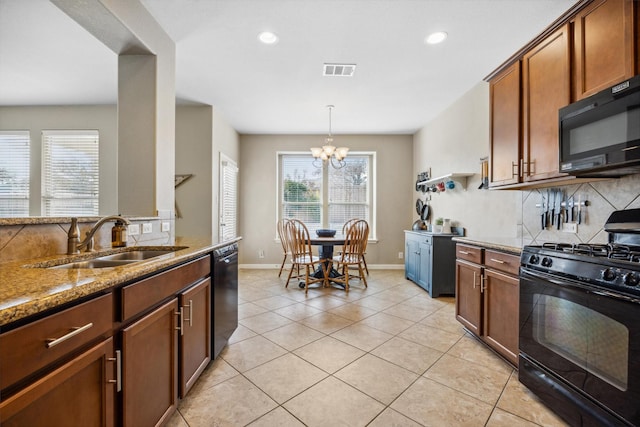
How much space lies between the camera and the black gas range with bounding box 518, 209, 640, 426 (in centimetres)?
118

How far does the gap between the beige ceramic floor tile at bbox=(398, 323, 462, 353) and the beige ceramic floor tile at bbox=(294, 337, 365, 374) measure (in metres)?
0.56

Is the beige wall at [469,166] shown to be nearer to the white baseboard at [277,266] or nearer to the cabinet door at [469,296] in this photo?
the cabinet door at [469,296]

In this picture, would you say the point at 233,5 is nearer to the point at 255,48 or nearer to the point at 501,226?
the point at 255,48

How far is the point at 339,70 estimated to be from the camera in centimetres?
304

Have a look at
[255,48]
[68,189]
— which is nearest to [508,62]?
[255,48]

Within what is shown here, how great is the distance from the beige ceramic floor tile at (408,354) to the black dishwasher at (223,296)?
3.85ft

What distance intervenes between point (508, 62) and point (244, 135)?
440 centimetres

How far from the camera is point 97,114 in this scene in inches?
169

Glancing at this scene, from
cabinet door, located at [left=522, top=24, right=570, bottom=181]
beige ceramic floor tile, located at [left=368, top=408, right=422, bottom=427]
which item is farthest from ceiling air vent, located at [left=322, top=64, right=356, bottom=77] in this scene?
beige ceramic floor tile, located at [left=368, top=408, right=422, bottom=427]

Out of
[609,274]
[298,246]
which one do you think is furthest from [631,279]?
[298,246]

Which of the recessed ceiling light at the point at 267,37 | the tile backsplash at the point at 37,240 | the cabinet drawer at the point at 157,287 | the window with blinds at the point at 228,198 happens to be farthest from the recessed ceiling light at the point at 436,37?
the window with blinds at the point at 228,198

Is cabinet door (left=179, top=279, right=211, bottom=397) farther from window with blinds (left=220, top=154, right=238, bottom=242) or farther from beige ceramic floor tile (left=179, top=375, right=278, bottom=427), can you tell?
window with blinds (left=220, top=154, right=238, bottom=242)

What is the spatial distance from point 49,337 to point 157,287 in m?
0.53

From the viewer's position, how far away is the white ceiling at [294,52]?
2.14 metres
